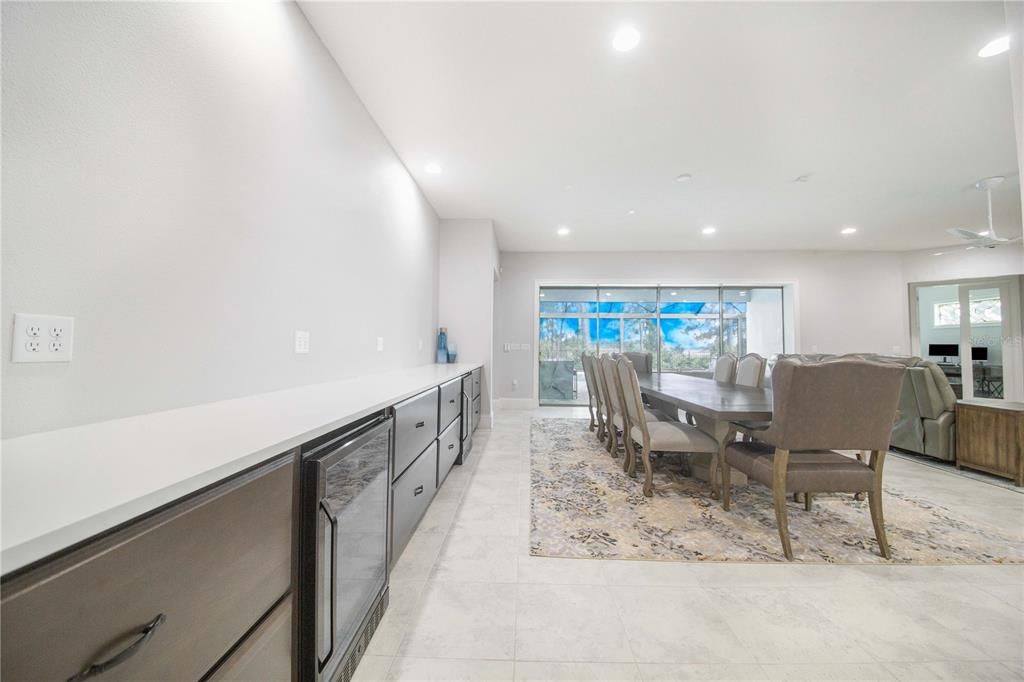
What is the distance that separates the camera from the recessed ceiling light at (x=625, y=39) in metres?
1.99

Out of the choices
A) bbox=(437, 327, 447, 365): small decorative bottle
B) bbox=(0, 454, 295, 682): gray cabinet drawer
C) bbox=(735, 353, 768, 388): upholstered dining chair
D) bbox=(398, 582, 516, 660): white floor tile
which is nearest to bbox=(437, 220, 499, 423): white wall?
bbox=(437, 327, 447, 365): small decorative bottle

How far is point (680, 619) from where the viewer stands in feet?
4.76

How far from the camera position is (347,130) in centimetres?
236

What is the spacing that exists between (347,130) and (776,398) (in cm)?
292

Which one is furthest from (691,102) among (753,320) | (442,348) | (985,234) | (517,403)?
(753,320)

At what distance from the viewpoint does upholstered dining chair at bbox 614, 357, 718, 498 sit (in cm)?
253

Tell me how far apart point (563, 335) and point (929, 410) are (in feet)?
15.1

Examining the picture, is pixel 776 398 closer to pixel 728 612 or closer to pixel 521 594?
pixel 728 612

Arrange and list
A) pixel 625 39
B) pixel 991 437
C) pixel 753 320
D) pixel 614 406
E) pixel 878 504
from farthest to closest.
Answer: pixel 753 320 → pixel 614 406 → pixel 991 437 → pixel 625 39 → pixel 878 504

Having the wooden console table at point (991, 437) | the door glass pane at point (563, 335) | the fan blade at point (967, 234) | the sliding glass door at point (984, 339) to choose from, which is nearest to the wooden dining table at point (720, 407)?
the wooden console table at point (991, 437)

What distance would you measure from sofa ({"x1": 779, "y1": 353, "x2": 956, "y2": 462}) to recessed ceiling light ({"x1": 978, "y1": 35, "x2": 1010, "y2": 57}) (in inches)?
89.7

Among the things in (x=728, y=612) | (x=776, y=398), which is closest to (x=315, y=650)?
(x=728, y=612)

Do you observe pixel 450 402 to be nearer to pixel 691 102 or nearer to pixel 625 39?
pixel 625 39

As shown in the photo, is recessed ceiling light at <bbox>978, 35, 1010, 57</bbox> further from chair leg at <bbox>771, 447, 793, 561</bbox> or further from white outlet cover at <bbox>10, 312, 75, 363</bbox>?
white outlet cover at <bbox>10, 312, 75, 363</bbox>
